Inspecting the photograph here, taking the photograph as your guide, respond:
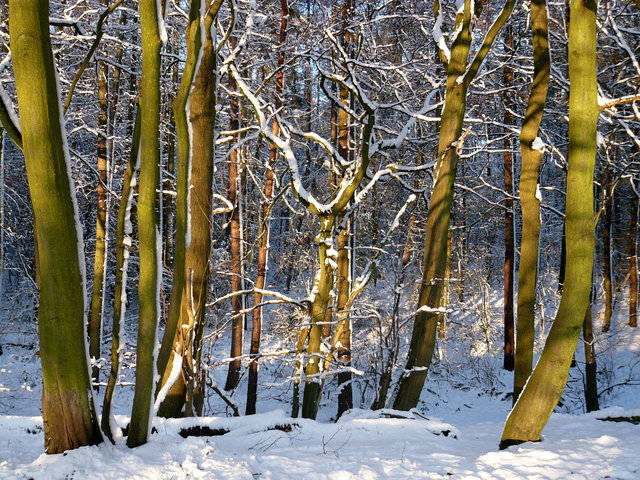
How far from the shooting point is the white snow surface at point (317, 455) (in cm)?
284

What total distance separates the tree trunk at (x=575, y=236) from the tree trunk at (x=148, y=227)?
9.71ft

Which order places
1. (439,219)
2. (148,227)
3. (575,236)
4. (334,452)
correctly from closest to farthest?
(148,227) < (334,452) < (575,236) < (439,219)

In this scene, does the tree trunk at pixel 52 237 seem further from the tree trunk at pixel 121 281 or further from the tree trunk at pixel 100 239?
the tree trunk at pixel 100 239

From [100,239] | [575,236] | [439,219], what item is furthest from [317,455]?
[100,239]

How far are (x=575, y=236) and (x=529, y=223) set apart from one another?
1.91 metres

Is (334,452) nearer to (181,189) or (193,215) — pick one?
(181,189)

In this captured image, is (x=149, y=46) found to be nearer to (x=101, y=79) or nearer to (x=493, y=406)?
(x=101, y=79)

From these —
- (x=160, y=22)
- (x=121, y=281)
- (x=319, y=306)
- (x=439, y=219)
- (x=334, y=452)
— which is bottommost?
(x=334, y=452)

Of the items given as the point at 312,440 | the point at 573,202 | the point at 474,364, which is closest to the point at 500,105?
the point at 474,364

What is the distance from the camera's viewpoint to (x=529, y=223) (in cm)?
584

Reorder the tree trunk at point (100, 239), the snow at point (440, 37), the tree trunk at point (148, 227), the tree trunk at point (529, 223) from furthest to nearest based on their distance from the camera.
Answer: the tree trunk at point (100, 239) → the snow at point (440, 37) → the tree trunk at point (529, 223) → the tree trunk at point (148, 227)

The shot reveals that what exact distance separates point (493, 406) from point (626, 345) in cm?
515

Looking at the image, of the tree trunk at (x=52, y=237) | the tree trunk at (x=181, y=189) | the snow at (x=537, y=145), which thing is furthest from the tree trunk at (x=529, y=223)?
the tree trunk at (x=52, y=237)

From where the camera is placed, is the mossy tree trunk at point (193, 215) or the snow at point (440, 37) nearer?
the mossy tree trunk at point (193, 215)
